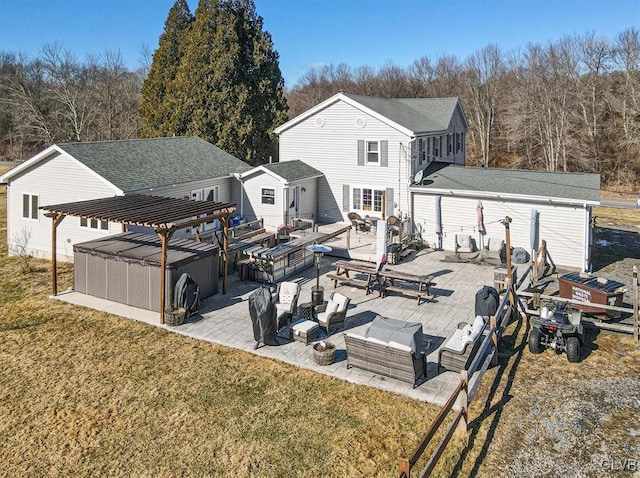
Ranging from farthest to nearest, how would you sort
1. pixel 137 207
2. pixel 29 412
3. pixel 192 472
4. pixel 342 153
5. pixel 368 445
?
1. pixel 342 153
2. pixel 137 207
3. pixel 29 412
4. pixel 368 445
5. pixel 192 472

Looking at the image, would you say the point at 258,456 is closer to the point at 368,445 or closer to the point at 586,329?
the point at 368,445

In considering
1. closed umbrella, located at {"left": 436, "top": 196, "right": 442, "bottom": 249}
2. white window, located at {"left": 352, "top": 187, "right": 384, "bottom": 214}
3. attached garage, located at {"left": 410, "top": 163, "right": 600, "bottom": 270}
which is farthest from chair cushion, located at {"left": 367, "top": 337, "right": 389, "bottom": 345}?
white window, located at {"left": 352, "top": 187, "right": 384, "bottom": 214}

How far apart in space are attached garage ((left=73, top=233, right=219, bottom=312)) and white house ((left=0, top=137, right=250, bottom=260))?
101 inches

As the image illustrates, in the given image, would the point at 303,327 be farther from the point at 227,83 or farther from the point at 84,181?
the point at 227,83

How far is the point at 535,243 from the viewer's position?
696 inches

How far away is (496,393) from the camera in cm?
916

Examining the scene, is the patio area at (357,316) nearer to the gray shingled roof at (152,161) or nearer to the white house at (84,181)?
the white house at (84,181)

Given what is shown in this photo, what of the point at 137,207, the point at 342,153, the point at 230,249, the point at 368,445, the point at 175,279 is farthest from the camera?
the point at 342,153

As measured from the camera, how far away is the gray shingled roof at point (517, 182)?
58.1 feet

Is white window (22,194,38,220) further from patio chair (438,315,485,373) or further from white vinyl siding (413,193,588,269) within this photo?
patio chair (438,315,485,373)

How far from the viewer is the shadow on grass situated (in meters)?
7.30

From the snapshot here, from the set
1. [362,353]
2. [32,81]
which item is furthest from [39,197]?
[32,81]

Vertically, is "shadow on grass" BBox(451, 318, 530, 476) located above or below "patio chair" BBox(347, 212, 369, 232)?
below

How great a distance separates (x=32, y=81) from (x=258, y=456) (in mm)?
63155
